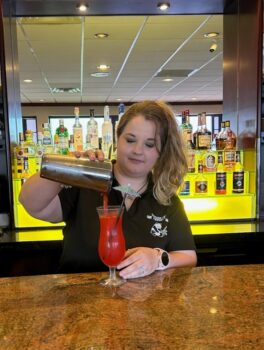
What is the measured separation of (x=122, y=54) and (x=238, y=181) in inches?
124

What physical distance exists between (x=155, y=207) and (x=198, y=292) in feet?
1.48

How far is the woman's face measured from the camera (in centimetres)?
143

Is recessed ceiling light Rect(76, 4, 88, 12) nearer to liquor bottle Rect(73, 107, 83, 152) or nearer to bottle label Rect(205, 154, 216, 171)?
liquor bottle Rect(73, 107, 83, 152)

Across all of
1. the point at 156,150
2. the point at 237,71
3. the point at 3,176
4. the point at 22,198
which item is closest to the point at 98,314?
the point at 22,198

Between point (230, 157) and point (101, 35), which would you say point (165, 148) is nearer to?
point (230, 157)

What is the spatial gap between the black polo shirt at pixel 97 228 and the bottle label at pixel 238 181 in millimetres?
1217

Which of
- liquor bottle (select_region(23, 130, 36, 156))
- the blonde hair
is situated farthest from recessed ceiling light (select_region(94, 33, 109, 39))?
the blonde hair

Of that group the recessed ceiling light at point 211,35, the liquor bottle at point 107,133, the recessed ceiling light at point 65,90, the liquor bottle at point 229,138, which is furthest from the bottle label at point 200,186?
the recessed ceiling light at point 65,90

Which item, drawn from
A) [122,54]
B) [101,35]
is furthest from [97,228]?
[122,54]

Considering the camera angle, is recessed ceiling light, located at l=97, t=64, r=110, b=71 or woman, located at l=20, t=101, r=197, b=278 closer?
woman, located at l=20, t=101, r=197, b=278

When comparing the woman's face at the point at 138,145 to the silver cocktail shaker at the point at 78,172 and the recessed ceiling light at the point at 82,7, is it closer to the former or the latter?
the silver cocktail shaker at the point at 78,172

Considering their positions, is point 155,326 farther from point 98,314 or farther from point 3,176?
point 3,176

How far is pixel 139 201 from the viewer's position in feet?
4.87

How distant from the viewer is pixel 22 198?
1.34 m
